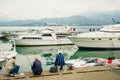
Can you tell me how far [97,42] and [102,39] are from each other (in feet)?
3.43

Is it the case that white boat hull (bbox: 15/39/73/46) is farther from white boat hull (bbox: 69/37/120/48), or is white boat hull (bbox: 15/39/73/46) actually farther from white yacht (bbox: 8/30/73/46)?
white boat hull (bbox: 69/37/120/48)

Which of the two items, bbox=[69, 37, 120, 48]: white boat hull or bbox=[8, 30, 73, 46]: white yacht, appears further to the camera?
bbox=[8, 30, 73, 46]: white yacht

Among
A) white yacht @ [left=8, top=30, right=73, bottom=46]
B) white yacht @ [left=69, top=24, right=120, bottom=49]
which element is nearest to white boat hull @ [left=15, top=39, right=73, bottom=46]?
white yacht @ [left=8, top=30, right=73, bottom=46]

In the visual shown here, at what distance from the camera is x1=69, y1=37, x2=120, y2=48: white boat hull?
134 feet

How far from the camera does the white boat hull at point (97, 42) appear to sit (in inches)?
1608

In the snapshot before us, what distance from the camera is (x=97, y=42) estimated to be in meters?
41.3

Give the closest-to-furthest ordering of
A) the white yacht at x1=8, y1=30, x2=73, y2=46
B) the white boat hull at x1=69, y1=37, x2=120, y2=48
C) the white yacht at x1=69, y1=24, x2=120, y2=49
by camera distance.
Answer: the white yacht at x1=69, y1=24, x2=120, y2=49
the white boat hull at x1=69, y1=37, x2=120, y2=48
the white yacht at x1=8, y1=30, x2=73, y2=46

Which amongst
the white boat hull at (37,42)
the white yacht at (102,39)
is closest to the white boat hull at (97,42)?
the white yacht at (102,39)

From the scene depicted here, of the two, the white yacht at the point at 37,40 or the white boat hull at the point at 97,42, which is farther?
the white yacht at the point at 37,40

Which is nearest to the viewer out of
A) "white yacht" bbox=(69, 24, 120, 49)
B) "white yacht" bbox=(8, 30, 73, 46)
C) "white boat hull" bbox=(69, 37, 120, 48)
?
"white yacht" bbox=(69, 24, 120, 49)

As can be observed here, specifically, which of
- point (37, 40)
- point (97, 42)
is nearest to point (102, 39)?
point (97, 42)

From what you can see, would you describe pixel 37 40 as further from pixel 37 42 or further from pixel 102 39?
pixel 102 39

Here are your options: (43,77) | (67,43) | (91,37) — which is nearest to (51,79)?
(43,77)

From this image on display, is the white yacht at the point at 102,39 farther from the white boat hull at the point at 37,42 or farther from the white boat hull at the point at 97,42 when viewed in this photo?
the white boat hull at the point at 37,42
